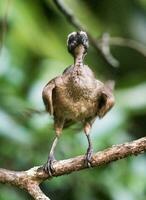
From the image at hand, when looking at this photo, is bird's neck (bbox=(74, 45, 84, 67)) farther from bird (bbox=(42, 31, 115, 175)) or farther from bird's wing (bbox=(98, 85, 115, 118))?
bird's wing (bbox=(98, 85, 115, 118))

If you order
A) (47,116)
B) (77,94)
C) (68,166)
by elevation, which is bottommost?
(68,166)

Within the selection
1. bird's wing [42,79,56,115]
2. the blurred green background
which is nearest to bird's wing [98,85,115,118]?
bird's wing [42,79,56,115]

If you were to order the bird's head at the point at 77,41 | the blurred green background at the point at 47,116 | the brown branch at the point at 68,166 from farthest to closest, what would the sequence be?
1. the blurred green background at the point at 47,116
2. the brown branch at the point at 68,166
3. the bird's head at the point at 77,41

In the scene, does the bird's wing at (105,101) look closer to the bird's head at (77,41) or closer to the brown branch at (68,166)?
the brown branch at (68,166)

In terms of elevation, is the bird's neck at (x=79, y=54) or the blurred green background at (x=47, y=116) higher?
the blurred green background at (x=47, y=116)

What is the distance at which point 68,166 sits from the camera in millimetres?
1752

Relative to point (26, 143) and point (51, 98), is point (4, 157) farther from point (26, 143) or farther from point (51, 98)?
point (51, 98)

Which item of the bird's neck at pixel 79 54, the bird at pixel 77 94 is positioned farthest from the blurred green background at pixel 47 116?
the bird's neck at pixel 79 54

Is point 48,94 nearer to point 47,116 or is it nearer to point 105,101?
point 105,101

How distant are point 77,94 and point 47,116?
2.81 feet

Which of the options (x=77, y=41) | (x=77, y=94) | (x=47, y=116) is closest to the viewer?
(x=77, y=41)

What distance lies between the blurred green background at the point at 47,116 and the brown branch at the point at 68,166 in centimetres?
69

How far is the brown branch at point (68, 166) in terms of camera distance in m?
1.73

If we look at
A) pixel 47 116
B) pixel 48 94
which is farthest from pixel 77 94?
pixel 47 116
